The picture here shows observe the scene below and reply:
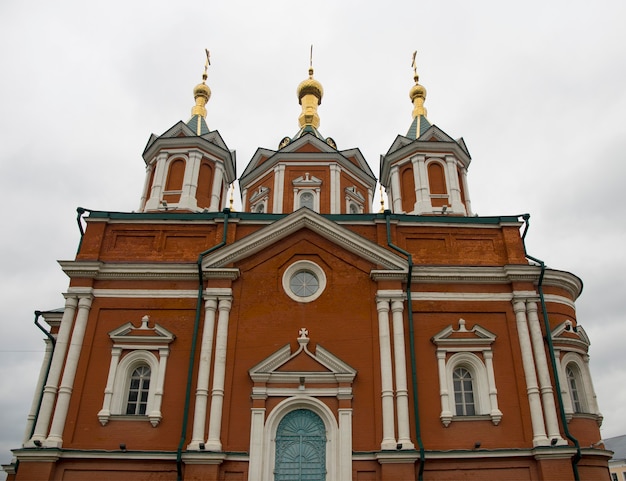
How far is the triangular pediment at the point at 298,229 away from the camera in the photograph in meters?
15.6

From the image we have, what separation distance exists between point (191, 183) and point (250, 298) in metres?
6.02

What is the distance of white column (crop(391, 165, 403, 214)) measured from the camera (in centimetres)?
2019

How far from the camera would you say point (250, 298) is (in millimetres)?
15422

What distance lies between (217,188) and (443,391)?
10833 millimetres

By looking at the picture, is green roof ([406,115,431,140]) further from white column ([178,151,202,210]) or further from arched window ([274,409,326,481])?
arched window ([274,409,326,481])

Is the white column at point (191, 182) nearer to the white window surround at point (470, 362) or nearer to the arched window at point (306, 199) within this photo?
the arched window at point (306, 199)

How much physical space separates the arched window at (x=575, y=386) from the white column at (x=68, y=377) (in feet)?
43.4

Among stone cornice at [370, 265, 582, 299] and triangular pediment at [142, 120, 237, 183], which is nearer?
stone cornice at [370, 265, 582, 299]

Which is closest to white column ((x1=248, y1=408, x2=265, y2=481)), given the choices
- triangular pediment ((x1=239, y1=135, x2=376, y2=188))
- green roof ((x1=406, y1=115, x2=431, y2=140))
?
triangular pediment ((x1=239, y1=135, x2=376, y2=188))

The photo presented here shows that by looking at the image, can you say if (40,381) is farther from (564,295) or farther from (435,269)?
(564,295)

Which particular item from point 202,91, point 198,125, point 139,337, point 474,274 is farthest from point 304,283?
point 202,91

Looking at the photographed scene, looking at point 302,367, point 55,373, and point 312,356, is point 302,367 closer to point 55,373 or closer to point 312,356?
point 312,356

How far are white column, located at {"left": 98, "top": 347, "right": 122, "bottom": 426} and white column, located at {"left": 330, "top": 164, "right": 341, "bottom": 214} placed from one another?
28.7 feet

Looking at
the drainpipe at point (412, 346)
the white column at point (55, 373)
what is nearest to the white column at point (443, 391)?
the drainpipe at point (412, 346)
